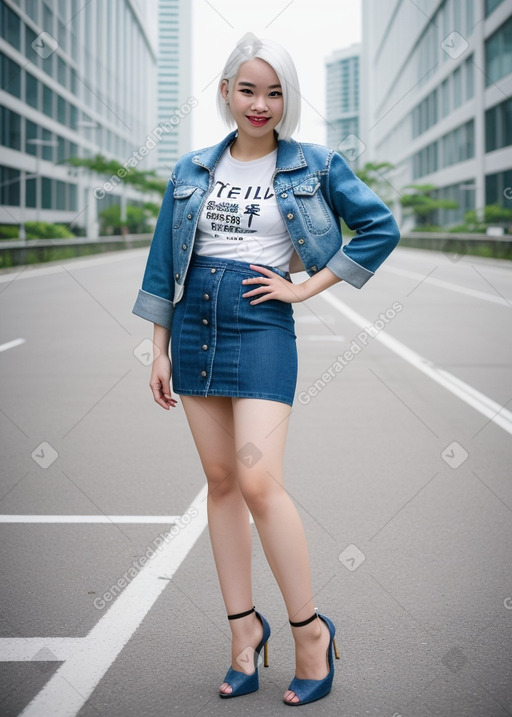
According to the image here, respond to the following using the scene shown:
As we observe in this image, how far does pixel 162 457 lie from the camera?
23.1 ft

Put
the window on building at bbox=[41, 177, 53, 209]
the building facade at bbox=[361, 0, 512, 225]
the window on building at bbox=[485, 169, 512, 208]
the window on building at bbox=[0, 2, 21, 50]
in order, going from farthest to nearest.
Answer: the window on building at bbox=[41, 177, 53, 209]
the window on building at bbox=[485, 169, 512, 208]
the building facade at bbox=[361, 0, 512, 225]
the window on building at bbox=[0, 2, 21, 50]

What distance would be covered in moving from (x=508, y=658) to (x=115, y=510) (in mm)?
2692

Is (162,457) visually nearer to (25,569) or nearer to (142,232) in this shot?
(25,569)

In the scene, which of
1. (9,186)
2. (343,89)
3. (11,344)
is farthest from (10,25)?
(343,89)

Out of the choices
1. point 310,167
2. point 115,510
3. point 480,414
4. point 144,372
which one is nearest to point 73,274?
point 144,372

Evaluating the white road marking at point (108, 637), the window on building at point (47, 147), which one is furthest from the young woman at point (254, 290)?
the window on building at point (47, 147)

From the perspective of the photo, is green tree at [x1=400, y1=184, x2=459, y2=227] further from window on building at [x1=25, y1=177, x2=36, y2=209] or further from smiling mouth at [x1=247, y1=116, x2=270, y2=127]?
smiling mouth at [x1=247, y1=116, x2=270, y2=127]

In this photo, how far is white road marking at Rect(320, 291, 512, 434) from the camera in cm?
856

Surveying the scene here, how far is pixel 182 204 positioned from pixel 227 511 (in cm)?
103

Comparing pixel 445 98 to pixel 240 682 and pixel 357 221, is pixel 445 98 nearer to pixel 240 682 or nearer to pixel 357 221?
pixel 357 221

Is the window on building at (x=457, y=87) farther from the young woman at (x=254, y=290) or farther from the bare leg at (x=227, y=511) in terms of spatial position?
the bare leg at (x=227, y=511)

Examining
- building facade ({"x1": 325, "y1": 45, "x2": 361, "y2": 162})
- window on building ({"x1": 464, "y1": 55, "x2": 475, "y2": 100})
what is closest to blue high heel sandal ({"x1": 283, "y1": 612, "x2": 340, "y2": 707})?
window on building ({"x1": 464, "y1": 55, "x2": 475, "y2": 100})

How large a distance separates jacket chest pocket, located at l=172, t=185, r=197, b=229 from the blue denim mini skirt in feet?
0.45

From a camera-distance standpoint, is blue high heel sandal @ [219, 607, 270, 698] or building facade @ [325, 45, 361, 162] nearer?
blue high heel sandal @ [219, 607, 270, 698]
